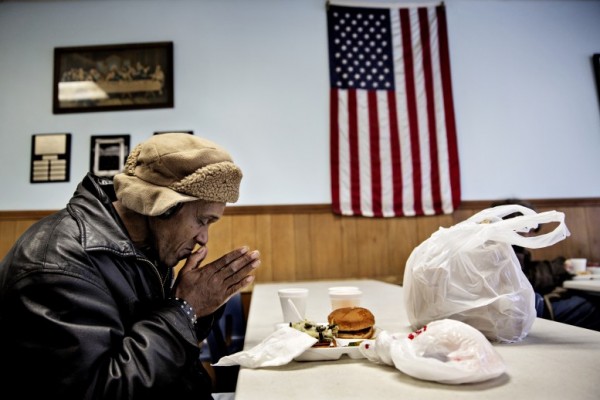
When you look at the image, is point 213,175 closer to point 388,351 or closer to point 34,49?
point 388,351

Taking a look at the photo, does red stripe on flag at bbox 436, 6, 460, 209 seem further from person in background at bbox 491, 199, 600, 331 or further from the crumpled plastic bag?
the crumpled plastic bag

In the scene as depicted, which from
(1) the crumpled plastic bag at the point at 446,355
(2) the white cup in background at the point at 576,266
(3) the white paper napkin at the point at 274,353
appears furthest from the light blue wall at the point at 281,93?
(1) the crumpled plastic bag at the point at 446,355

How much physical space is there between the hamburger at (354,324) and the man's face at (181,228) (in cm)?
47

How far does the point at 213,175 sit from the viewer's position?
3.81 feet

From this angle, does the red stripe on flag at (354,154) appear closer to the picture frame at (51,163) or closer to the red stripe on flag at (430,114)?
the red stripe on flag at (430,114)

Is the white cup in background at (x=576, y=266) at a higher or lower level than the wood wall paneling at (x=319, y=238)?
lower

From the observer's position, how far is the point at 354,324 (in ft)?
3.78

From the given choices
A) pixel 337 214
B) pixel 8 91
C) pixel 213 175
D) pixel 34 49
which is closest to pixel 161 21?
pixel 34 49

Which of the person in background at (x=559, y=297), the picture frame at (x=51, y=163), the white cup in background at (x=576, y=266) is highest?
the picture frame at (x=51, y=163)

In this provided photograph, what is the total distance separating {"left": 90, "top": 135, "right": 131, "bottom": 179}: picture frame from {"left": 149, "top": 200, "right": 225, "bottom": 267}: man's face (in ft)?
10.1

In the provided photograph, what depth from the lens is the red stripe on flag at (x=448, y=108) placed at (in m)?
4.19

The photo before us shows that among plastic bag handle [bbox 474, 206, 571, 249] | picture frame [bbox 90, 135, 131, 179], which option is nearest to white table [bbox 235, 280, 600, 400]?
plastic bag handle [bbox 474, 206, 571, 249]

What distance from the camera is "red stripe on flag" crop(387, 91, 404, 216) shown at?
4.15m

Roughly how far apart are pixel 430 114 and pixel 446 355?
3.76 m
